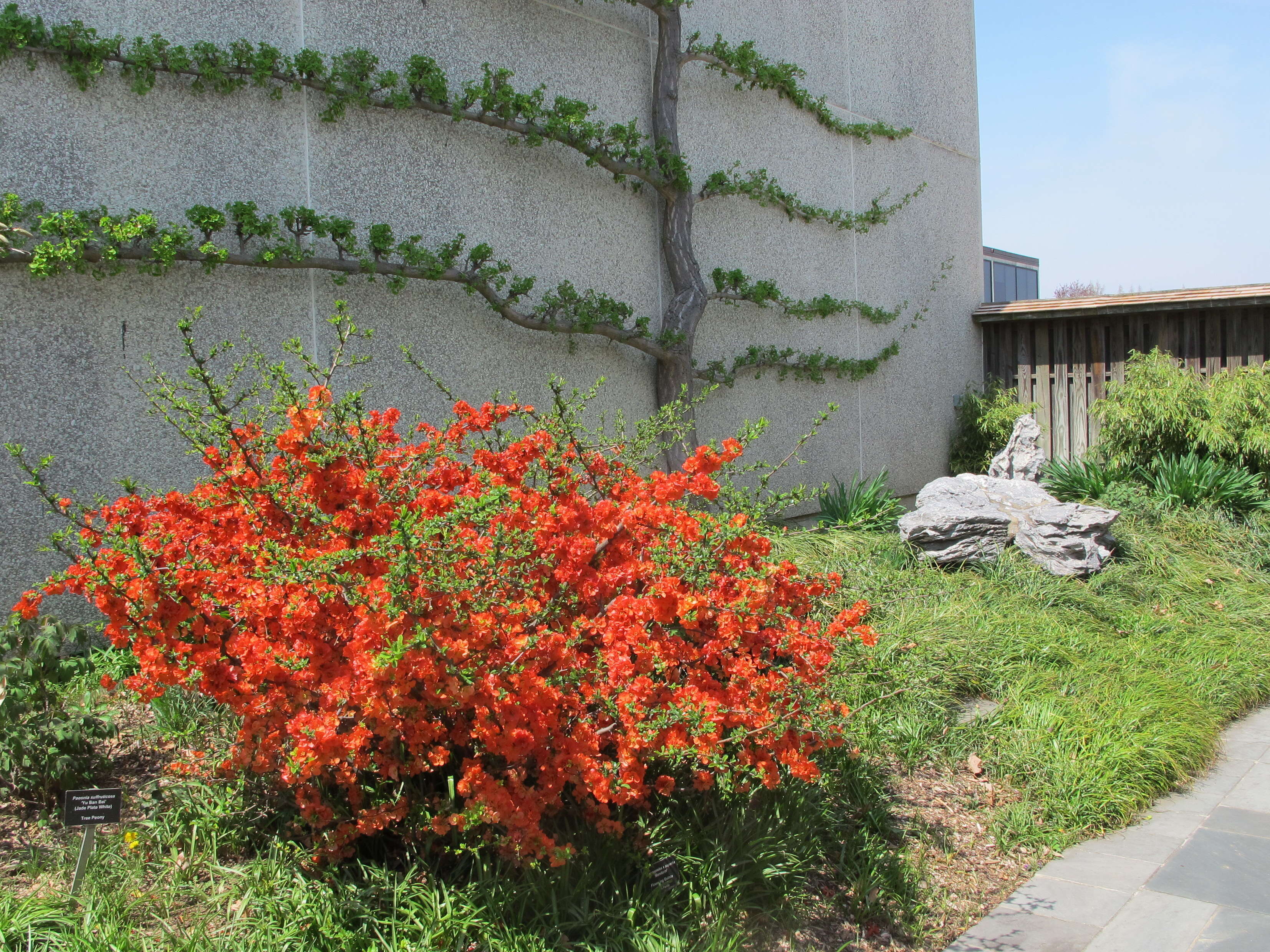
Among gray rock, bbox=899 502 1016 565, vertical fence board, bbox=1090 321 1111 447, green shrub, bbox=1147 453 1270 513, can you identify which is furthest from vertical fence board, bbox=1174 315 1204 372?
gray rock, bbox=899 502 1016 565

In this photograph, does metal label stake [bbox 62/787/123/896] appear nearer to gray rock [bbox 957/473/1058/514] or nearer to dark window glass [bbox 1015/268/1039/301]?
gray rock [bbox 957/473/1058/514]

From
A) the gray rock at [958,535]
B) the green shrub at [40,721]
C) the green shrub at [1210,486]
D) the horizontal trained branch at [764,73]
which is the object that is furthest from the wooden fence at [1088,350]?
the green shrub at [40,721]

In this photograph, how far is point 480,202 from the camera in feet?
18.6

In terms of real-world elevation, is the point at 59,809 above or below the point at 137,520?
below

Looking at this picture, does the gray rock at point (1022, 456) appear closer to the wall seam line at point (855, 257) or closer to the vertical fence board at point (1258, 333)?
the wall seam line at point (855, 257)

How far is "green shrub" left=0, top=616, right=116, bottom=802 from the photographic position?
294 centimetres

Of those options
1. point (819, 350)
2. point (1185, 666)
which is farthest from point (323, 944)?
point (819, 350)

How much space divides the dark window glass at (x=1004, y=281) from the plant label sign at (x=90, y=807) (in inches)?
868

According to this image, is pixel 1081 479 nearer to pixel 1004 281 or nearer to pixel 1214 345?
pixel 1214 345

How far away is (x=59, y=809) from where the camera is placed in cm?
302

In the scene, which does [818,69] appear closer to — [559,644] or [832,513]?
[832,513]

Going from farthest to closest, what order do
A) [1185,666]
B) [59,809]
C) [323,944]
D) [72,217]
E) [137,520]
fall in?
[1185,666]
[72,217]
[59,809]
[137,520]
[323,944]

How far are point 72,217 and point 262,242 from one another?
0.86 m

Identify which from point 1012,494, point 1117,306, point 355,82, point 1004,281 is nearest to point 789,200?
point 1012,494
